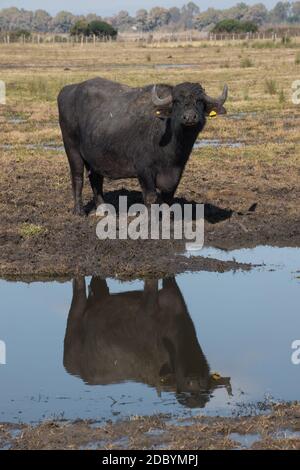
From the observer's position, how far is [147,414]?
6820 mm

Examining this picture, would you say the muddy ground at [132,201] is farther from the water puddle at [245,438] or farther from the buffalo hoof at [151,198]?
the water puddle at [245,438]

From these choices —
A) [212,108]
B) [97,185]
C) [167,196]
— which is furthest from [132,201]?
[212,108]

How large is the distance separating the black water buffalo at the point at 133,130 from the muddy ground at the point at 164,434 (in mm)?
5545

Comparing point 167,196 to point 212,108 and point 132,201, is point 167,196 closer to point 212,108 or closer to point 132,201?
point 212,108

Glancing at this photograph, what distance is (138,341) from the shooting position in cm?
858

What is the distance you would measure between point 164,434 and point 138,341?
7.36ft

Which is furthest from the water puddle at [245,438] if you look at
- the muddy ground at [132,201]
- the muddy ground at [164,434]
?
the muddy ground at [132,201]

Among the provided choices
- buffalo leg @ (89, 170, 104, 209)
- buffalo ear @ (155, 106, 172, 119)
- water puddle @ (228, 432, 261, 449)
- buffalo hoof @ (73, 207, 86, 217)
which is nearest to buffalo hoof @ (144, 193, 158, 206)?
buffalo ear @ (155, 106, 172, 119)

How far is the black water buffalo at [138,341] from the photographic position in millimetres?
7617

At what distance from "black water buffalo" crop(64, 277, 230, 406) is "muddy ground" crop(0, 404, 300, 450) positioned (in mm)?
559
